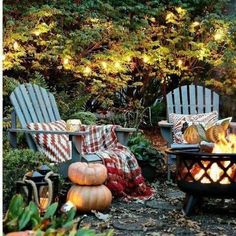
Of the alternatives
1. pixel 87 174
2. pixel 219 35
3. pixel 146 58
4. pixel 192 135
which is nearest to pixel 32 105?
pixel 87 174

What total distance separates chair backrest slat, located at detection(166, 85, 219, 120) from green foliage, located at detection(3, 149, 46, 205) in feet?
7.50

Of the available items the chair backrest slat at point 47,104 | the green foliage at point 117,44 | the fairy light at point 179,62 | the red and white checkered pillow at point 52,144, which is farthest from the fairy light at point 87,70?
the red and white checkered pillow at point 52,144

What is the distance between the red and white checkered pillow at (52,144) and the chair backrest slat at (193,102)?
161 cm

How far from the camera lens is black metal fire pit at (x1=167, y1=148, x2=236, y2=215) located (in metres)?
3.96

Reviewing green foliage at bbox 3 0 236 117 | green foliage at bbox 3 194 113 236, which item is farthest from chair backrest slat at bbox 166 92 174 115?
green foliage at bbox 3 194 113 236

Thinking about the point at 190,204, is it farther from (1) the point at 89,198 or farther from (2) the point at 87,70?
(2) the point at 87,70

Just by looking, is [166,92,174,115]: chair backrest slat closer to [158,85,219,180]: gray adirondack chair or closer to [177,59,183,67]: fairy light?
[158,85,219,180]: gray adirondack chair

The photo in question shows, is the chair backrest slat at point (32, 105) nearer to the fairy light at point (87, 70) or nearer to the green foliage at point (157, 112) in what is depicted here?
the fairy light at point (87, 70)

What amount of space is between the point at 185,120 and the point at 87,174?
199 cm

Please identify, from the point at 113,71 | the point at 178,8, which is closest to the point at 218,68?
the point at 178,8

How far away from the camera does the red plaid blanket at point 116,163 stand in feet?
15.2

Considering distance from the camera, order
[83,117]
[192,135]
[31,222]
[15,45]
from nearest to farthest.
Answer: [31,222]
[192,135]
[83,117]
[15,45]

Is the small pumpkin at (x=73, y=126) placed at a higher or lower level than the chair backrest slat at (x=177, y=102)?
lower

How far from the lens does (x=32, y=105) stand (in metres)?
5.08
